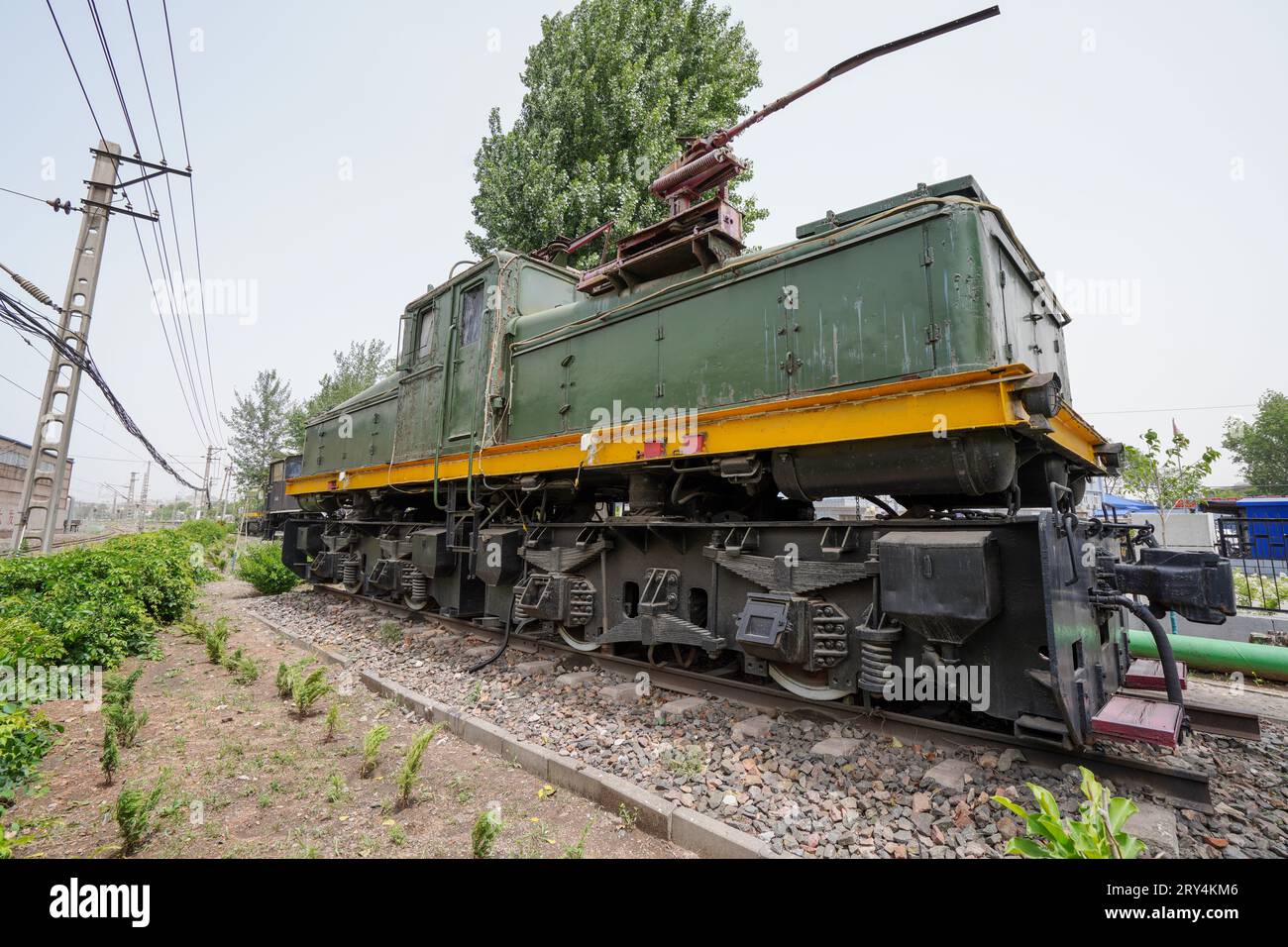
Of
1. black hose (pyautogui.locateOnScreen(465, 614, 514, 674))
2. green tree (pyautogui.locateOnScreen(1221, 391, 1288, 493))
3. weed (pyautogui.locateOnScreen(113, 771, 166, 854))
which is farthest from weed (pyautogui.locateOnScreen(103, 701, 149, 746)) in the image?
green tree (pyautogui.locateOnScreen(1221, 391, 1288, 493))

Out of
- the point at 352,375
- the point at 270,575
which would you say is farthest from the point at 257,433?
the point at 270,575

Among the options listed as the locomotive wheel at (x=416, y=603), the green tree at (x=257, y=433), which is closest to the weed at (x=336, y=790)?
the locomotive wheel at (x=416, y=603)

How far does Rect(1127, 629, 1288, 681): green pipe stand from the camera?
17.9ft

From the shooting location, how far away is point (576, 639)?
6.21 m

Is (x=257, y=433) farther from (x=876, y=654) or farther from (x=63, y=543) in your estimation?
(x=876, y=654)

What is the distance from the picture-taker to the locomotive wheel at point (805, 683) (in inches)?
160

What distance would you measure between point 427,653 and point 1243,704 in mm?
7880

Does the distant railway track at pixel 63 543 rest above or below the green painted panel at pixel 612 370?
below

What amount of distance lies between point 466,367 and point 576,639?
3.73 meters

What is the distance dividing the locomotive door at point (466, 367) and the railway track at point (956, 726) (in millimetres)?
3086

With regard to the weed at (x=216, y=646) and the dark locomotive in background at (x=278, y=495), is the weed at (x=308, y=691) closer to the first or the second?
the weed at (x=216, y=646)
